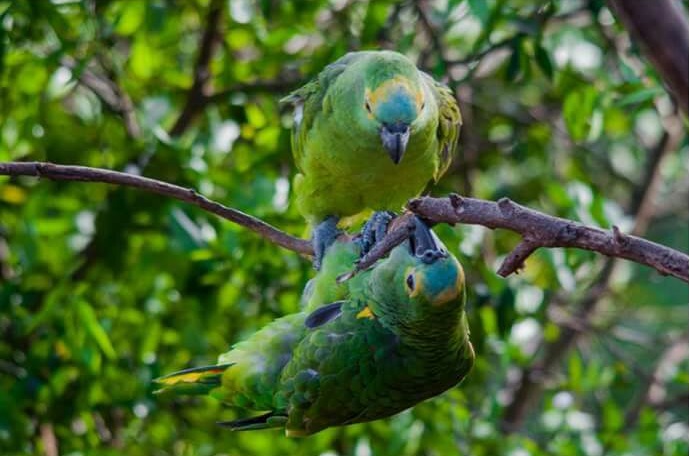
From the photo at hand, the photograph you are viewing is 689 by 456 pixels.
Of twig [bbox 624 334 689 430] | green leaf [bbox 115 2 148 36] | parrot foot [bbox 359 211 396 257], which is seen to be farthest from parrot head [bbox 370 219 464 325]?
twig [bbox 624 334 689 430]

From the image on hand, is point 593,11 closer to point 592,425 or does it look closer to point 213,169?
point 213,169

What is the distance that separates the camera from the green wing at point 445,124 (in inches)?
132

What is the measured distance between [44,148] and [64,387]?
34.1 inches

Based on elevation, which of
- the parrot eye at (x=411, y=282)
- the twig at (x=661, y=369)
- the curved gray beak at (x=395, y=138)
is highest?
the parrot eye at (x=411, y=282)

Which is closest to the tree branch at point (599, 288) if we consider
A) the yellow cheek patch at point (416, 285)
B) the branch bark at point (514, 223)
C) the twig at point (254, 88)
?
the twig at point (254, 88)

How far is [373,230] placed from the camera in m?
2.97

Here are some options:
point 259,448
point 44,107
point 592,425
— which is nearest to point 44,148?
point 44,107

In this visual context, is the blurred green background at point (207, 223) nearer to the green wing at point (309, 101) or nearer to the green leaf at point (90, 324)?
the green leaf at point (90, 324)

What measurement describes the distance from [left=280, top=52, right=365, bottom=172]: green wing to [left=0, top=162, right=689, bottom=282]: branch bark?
0.99 metres

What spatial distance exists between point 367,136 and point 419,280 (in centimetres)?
77

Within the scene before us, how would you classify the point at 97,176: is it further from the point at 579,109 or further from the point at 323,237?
the point at 579,109

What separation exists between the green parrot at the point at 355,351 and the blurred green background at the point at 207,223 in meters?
0.89

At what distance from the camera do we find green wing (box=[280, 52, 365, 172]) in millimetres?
3359

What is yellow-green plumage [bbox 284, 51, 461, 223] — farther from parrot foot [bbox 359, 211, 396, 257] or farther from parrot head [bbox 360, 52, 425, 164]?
parrot foot [bbox 359, 211, 396, 257]
